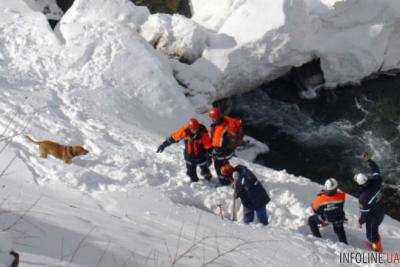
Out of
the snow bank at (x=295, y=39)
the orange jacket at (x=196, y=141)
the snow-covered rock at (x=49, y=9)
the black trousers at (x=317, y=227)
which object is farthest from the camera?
the snow-covered rock at (x=49, y=9)

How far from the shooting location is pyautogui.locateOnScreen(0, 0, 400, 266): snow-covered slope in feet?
14.1

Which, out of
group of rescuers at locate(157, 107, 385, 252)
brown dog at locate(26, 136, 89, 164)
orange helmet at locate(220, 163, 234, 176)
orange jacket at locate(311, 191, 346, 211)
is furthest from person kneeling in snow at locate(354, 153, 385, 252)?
brown dog at locate(26, 136, 89, 164)

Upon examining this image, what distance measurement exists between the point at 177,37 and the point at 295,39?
10.5 ft

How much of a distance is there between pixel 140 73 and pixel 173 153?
10.6 ft

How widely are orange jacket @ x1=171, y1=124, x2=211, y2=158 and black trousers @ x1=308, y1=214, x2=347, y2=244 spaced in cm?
197

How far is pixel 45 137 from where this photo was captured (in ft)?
32.0

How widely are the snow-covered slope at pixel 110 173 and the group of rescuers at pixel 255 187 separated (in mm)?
347

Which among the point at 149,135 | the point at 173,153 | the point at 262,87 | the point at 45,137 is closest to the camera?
the point at 45,137

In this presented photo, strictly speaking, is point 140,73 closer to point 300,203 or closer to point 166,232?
point 300,203

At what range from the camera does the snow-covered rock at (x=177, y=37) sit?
47.0 ft

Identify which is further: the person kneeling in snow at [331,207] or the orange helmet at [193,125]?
the orange helmet at [193,125]

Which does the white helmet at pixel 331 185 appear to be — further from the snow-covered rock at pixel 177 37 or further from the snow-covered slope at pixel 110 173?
the snow-covered rock at pixel 177 37

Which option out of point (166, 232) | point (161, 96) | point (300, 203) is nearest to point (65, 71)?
point (161, 96)

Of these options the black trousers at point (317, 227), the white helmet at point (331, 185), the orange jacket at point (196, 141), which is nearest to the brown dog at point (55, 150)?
the orange jacket at point (196, 141)
